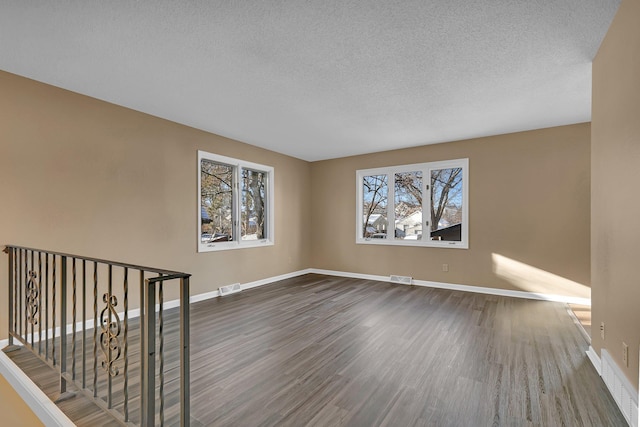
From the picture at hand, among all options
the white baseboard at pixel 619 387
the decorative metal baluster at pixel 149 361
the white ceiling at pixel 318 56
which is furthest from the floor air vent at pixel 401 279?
the decorative metal baluster at pixel 149 361

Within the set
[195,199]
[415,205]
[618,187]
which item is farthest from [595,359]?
[195,199]

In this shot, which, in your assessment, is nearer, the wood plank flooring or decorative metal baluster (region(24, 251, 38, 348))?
the wood plank flooring

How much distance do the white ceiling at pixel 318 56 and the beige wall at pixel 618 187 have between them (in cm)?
27

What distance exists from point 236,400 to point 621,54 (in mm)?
3508

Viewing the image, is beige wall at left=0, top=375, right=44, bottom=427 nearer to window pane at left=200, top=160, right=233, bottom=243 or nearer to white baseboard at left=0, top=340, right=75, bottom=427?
white baseboard at left=0, top=340, right=75, bottom=427

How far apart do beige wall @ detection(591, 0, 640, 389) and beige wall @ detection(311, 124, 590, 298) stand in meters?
2.24

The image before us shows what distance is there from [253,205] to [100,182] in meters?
2.57

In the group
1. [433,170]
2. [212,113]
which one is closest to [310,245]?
[433,170]

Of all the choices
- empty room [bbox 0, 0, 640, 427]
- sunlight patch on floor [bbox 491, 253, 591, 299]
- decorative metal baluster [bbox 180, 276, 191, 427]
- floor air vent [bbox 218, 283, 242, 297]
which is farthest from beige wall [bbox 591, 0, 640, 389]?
floor air vent [bbox 218, 283, 242, 297]

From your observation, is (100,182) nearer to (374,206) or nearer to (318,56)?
(318,56)

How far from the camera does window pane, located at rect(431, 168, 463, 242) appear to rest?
17.4ft

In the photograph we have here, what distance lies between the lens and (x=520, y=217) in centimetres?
475

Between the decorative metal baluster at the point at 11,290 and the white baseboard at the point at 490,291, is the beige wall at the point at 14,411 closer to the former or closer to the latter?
the decorative metal baluster at the point at 11,290

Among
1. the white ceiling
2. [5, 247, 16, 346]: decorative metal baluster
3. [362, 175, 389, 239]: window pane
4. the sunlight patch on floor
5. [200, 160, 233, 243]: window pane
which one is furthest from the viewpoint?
[362, 175, 389, 239]: window pane
